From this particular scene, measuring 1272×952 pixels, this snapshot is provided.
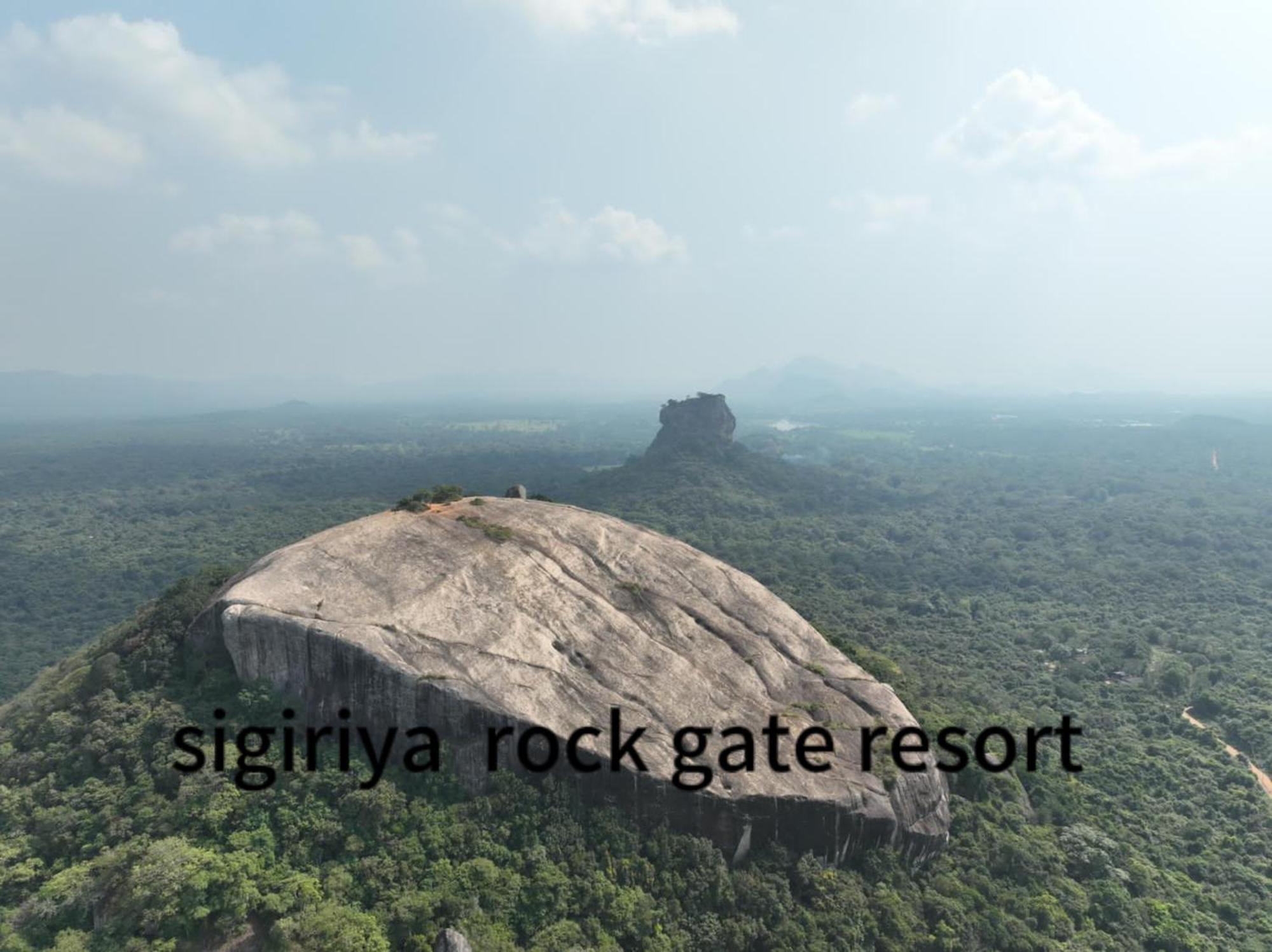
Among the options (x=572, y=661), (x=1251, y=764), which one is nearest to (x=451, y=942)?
(x=572, y=661)

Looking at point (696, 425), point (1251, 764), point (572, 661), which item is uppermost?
point (696, 425)

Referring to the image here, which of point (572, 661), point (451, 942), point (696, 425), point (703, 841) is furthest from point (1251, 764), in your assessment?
point (696, 425)

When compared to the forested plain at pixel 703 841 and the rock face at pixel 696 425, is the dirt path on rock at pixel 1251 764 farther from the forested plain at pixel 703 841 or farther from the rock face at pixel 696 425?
the rock face at pixel 696 425

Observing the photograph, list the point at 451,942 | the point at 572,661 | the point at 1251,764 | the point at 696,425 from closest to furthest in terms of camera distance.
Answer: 1. the point at 451,942
2. the point at 572,661
3. the point at 1251,764
4. the point at 696,425

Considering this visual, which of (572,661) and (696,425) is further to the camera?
(696,425)

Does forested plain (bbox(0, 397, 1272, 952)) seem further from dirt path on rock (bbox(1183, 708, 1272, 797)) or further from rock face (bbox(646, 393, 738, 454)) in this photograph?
rock face (bbox(646, 393, 738, 454))

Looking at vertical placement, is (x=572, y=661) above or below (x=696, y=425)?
below

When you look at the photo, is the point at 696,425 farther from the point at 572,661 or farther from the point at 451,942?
the point at 451,942

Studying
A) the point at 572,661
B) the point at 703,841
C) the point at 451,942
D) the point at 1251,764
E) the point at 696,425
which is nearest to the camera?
the point at 451,942

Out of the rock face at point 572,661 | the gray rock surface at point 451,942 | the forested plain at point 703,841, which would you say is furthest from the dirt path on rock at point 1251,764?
the gray rock surface at point 451,942
